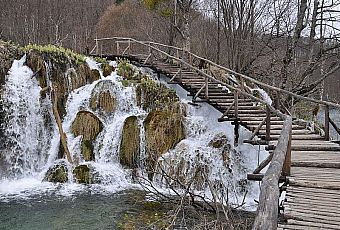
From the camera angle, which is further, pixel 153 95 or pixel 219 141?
pixel 153 95

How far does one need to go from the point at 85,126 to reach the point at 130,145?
5.43ft

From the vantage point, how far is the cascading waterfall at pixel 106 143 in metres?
11.5

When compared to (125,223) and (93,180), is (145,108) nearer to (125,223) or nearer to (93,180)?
(93,180)

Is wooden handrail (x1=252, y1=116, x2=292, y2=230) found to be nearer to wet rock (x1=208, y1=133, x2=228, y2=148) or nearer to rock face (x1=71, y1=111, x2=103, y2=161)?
wet rock (x1=208, y1=133, x2=228, y2=148)

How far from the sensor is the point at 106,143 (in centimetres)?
1283

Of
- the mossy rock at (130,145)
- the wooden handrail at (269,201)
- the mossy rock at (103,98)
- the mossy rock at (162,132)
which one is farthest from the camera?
the mossy rock at (103,98)

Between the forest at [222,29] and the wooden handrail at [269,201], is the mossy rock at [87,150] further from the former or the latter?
the wooden handrail at [269,201]

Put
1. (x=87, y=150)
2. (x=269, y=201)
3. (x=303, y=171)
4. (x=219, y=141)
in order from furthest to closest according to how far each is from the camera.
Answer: (x=87, y=150), (x=219, y=141), (x=303, y=171), (x=269, y=201)

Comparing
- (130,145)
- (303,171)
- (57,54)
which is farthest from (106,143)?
(303,171)

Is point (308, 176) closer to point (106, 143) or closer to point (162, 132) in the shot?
point (162, 132)

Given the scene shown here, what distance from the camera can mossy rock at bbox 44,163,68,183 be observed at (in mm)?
11719

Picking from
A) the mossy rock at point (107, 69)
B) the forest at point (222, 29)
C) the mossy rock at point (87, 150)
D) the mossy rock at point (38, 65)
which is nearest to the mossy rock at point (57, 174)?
the mossy rock at point (87, 150)

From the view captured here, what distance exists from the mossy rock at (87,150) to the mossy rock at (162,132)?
72.2 inches

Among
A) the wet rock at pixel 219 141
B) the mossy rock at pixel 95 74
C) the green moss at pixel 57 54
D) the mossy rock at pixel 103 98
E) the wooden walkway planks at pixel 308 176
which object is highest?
the green moss at pixel 57 54
